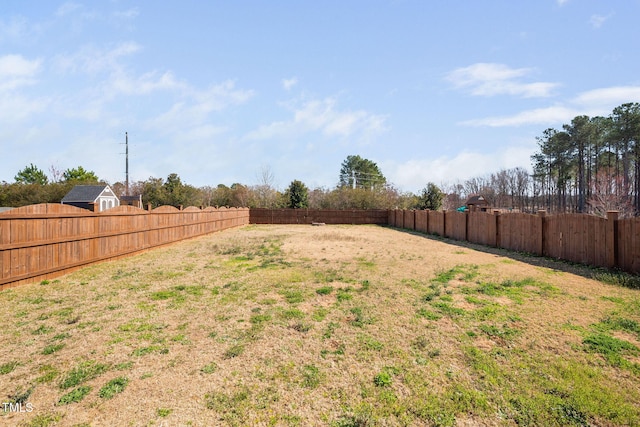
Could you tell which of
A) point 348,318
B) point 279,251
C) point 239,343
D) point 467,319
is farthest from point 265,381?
point 279,251

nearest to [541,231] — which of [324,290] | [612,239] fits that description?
[612,239]

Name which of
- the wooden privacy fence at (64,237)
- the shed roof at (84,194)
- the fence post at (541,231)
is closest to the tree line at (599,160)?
the fence post at (541,231)

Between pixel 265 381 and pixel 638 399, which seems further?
pixel 265 381

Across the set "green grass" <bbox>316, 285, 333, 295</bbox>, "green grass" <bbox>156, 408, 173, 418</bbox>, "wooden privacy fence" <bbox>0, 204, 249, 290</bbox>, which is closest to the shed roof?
"wooden privacy fence" <bbox>0, 204, 249, 290</bbox>

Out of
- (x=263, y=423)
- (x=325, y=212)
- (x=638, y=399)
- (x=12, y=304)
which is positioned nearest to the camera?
(x=263, y=423)

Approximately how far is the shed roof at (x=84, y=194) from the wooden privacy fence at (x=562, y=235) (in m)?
31.7

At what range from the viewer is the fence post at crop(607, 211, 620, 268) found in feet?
24.3

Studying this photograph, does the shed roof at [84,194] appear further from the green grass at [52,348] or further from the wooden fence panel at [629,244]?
the wooden fence panel at [629,244]

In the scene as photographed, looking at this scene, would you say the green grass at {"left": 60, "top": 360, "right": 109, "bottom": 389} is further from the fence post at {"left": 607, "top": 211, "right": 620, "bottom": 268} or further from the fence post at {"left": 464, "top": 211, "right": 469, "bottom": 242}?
the fence post at {"left": 464, "top": 211, "right": 469, "bottom": 242}

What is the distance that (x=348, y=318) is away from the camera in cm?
438

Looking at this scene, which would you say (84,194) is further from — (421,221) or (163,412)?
(163,412)

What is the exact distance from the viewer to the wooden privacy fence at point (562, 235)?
23.7 feet

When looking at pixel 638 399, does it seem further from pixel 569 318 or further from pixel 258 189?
pixel 258 189

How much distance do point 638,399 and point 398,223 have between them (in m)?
22.6
